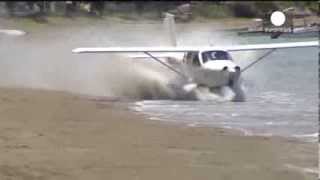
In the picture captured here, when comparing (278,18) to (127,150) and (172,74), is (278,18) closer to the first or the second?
(127,150)

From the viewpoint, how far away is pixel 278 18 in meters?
6.70

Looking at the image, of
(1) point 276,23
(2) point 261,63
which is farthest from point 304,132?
(2) point 261,63

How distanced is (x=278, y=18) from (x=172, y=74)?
1321cm

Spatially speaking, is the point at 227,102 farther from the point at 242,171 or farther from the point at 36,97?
the point at 242,171

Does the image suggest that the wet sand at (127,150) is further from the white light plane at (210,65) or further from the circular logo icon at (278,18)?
the white light plane at (210,65)

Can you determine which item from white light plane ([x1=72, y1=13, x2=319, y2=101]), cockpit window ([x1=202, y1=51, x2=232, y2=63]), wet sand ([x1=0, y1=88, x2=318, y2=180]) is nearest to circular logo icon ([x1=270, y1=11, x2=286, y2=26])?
wet sand ([x1=0, y1=88, x2=318, y2=180])

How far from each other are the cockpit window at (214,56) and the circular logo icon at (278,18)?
11.1 m

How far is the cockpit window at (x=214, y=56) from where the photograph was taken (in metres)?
18.1

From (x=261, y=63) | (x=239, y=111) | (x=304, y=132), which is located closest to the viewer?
(x=304, y=132)

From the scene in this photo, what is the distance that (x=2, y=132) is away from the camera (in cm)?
1045

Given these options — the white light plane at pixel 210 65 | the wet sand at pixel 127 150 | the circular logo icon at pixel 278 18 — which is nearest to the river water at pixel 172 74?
the white light plane at pixel 210 65

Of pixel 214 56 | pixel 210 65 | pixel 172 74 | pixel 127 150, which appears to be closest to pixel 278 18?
pixel 127 150

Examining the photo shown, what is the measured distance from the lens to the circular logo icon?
6450 mm

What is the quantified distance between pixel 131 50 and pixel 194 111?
495 centimetres
